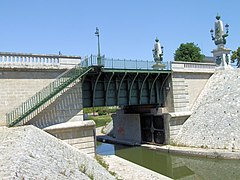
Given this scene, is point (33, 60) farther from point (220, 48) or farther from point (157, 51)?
point (220, 48)

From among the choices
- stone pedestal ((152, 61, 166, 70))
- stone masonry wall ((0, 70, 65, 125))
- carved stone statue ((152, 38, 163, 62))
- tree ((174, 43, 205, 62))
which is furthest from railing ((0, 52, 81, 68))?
tree ((174, 43, 205, 62))

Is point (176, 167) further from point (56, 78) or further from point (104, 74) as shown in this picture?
point (56, 78)

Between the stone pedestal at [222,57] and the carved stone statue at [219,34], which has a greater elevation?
the carved stone statue at [219,34]

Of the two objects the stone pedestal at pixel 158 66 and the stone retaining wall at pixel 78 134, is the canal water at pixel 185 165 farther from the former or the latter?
the stone pedestal at pixel 158 66

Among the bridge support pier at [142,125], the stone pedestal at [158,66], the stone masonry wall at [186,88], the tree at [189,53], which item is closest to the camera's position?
the stone pedestal at [158,66]

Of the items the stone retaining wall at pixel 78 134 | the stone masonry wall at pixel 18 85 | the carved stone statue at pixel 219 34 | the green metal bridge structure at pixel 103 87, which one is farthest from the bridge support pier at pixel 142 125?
the stone masonry wall at pixel 18 85

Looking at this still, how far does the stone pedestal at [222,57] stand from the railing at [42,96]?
17.9 m

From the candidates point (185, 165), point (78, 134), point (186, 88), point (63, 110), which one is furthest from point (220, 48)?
point (63, 110)

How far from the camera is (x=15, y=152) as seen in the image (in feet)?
26.5

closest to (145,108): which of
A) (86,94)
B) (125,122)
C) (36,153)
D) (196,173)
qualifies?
(125,122)

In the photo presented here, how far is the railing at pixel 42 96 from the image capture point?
14224 millimetres

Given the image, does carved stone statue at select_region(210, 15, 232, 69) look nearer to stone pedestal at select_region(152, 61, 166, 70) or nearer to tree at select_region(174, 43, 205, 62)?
stone pedestal at select_region(152, 61, 166, 70)

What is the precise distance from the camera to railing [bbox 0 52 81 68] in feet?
48.2

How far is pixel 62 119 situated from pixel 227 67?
20.2m
